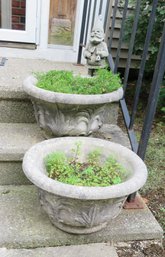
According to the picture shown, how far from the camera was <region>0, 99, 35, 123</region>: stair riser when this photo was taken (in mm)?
1854

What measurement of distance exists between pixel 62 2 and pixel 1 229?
76.0 inches

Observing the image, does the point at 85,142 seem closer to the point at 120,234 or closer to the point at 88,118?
the point at 88,118

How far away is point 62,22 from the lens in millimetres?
2656

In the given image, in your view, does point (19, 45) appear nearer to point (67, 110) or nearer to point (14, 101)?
point (14, 101)

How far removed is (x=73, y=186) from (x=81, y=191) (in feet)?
0.13

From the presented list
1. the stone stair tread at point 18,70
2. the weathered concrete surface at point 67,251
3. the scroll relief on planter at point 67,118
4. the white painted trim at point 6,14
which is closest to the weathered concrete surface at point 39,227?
the weathered concrete surface at point 67,251

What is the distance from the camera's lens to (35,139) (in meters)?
1.73

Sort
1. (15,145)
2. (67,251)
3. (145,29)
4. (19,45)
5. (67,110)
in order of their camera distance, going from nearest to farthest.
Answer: (67,251) < (67,110) < (15,145) < (19,45) < (145,29)

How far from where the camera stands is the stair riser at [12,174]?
5.33ft

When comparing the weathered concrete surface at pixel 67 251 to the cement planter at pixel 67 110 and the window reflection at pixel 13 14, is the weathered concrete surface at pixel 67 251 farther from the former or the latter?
the window reflection at pixel 13 14

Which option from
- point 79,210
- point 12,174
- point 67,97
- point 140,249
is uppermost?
point 67,97

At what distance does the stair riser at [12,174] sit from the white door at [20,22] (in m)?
1.37

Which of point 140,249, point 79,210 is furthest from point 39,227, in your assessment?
point 140,249

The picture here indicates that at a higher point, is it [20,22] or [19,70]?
[20,22]
